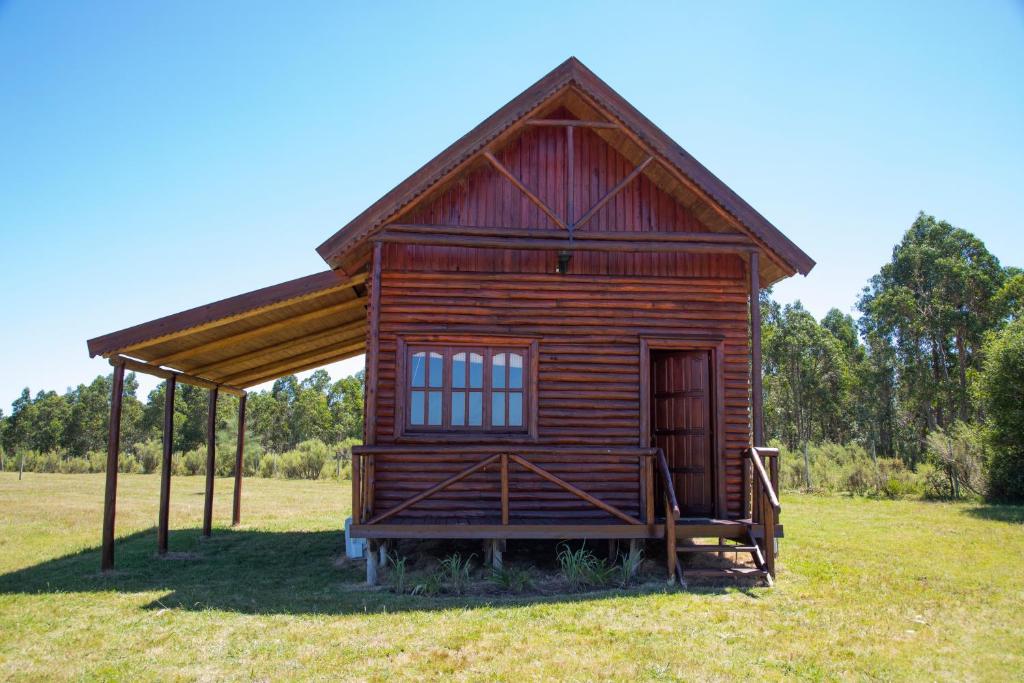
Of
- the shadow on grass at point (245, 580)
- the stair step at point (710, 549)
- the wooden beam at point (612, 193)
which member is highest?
the wooden beam at point (612, 193)

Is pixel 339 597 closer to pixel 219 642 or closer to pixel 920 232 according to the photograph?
pixel 219 642

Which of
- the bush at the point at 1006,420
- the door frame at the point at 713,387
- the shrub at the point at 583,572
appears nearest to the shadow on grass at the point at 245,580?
the shrub at the point at 583,572

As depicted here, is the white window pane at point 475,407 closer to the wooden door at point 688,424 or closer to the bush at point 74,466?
the wooden door at point 688,424

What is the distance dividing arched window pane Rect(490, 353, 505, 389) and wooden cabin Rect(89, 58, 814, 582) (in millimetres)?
33

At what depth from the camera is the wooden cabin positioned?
10.9 meters

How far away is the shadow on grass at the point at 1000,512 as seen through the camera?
1673 centimetres

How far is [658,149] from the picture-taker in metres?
11.0

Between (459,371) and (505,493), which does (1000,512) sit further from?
(459,371)

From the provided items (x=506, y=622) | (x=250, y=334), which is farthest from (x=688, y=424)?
(x=250, y=334)

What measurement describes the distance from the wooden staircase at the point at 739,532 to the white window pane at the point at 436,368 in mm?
3341

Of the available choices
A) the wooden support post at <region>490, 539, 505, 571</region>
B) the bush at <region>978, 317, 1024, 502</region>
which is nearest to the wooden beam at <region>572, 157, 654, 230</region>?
the wooden support post at <region>490, 539, 505, 571</region>

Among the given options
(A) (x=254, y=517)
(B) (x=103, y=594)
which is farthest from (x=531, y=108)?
(A) (x=254, y=517)

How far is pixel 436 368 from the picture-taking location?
11.2 metres

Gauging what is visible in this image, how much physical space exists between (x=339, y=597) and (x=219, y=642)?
2.16 m
